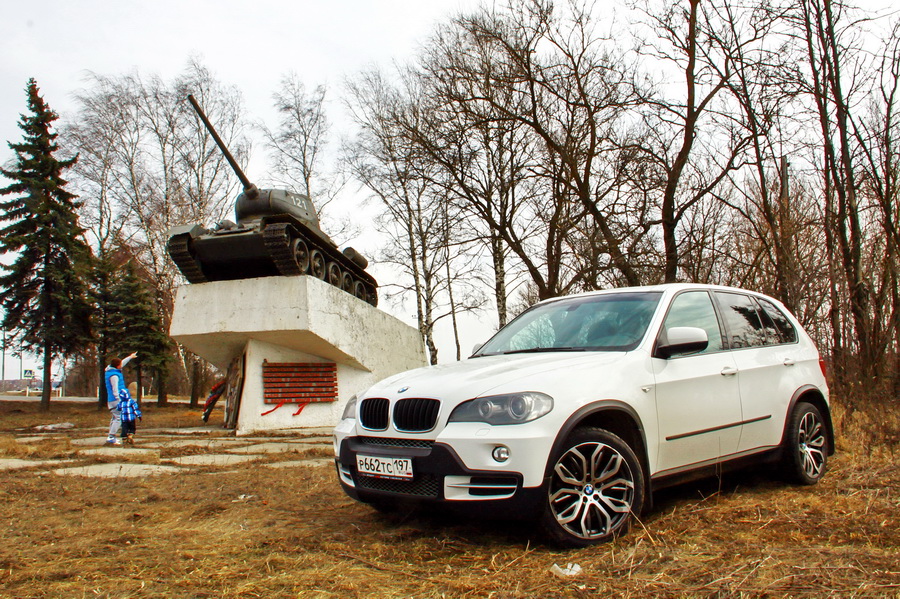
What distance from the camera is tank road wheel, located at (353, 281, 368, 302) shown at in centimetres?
1753

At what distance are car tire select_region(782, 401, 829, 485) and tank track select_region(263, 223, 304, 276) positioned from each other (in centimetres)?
920

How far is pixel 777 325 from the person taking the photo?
529 cm

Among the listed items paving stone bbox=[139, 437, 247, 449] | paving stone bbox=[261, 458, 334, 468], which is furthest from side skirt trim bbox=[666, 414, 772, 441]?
paving stone bbox=[139, 437, 247, 449]

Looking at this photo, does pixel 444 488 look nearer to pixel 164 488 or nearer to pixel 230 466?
pixel 164 488

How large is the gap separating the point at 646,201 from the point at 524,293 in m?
23.1

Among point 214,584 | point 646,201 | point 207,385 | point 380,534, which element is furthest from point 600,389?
point 207,385

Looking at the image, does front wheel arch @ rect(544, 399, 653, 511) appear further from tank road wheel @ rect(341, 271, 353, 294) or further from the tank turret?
tank road wheel @ rect(341, 271, 353, 294)

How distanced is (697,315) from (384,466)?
7.46 feet

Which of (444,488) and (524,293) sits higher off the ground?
(524,293)

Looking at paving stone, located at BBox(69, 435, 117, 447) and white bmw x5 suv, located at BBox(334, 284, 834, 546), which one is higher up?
white bmw x5 suv, located at BBox(334, 284, 834, 546)

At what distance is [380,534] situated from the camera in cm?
389

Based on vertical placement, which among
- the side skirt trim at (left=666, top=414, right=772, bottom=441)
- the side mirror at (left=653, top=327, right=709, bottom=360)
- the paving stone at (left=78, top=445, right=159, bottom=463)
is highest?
the side mirror at (left=653, top=327, right=709, bottom=360)

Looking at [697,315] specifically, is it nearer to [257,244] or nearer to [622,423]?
[622,423]

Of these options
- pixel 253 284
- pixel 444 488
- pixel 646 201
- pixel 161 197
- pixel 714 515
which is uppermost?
pixel 161 197
